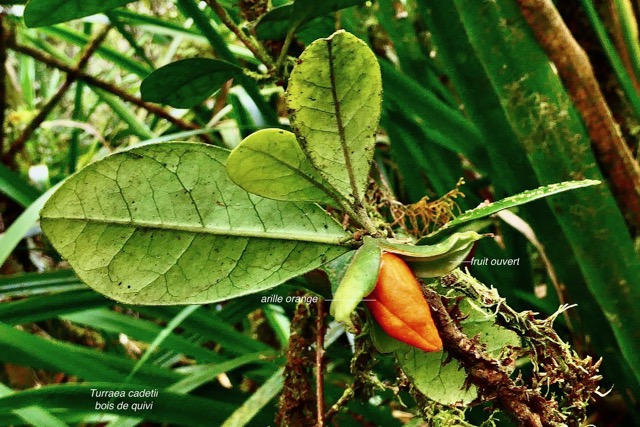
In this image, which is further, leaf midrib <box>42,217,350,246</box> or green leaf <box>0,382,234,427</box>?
green leaf <box>0,382,234,427</box>

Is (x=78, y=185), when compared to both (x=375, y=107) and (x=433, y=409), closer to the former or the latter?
(x=375, y=107)

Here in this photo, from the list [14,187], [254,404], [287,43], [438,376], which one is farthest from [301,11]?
[14,187]

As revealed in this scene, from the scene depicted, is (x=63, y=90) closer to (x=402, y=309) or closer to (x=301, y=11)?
(x=301, y=11)

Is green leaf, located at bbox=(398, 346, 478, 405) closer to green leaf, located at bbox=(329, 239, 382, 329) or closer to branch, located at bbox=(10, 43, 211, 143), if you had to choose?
green leaf, located at bbox=(329, 239, 382, 329)

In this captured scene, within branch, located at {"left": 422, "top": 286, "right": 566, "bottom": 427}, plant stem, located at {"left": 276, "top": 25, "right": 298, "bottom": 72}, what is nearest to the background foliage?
plant stem, located at {"left": 276, "top": 25, "right": 298, "bottom": 72}

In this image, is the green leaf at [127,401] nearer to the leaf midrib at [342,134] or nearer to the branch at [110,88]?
the leaf midrib at [342,134]

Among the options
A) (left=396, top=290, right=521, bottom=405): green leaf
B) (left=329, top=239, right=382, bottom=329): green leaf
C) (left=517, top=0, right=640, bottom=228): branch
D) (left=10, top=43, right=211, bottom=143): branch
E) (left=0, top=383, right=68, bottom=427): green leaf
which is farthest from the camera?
(left=10, top=43, right=211, bottom=143): branch
